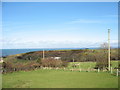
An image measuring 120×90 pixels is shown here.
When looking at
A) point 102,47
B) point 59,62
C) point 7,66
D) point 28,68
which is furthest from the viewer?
point 102,47

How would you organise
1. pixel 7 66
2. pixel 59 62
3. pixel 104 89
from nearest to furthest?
pixel 104 89, pixel 7 66, pixel 59 62

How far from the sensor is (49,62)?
15.9 meters

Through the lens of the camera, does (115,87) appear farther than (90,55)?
No

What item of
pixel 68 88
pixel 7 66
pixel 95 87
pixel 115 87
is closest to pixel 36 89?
pixel 68 88

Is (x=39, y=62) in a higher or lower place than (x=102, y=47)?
lower

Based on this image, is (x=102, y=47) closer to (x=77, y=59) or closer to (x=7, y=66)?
(x=77, y=59)

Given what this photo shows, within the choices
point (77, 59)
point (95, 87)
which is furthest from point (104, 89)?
point (77, 59)

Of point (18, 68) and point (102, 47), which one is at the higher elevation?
point (102, 47)

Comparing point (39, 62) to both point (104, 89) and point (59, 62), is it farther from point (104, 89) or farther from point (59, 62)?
point (104, 89)

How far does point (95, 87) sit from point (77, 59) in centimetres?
1557

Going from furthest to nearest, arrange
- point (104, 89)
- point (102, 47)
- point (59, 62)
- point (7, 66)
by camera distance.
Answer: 1. point (102, 47)
2. point (59, 62)
3. point (7, 66)
4. point (104, 89)

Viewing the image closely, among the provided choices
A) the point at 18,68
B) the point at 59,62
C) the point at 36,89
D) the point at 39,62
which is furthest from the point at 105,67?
the point at 36,89

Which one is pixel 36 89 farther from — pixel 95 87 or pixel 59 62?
pixel 59 62

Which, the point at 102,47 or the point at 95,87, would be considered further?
the point at 102,47
